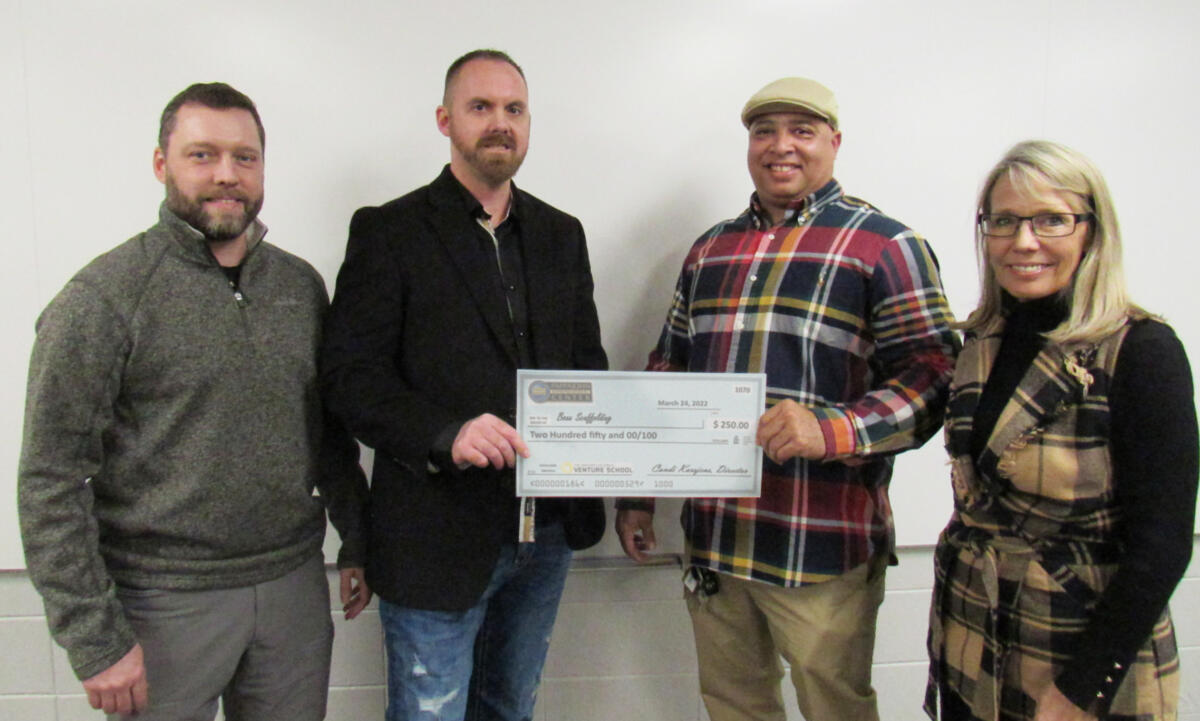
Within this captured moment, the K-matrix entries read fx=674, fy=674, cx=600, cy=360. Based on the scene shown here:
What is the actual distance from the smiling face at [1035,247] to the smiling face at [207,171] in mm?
1281

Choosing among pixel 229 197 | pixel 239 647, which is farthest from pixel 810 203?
pixel 239 647

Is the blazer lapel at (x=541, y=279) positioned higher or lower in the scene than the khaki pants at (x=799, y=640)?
higher

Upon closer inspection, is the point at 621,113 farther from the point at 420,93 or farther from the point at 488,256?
the point at 488,256

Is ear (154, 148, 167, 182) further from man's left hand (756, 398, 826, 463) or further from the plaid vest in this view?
the plaid vest

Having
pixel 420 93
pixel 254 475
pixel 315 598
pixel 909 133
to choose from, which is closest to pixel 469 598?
pixel 315 598

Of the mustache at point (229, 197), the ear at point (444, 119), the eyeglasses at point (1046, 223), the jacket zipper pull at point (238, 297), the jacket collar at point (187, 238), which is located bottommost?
the jacket zipper pull at point (238, 297)

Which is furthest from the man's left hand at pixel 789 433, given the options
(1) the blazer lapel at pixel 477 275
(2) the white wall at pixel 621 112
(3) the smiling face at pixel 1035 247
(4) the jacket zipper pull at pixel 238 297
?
(4) the jacket zipper pull at pixel 238 297

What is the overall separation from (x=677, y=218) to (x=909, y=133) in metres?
0.65

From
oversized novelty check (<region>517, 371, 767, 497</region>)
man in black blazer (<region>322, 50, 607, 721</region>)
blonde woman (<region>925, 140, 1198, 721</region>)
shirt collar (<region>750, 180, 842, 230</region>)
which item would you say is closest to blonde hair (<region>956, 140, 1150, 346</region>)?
blonde woman (<region>925, 140, 1198, 721</region>)

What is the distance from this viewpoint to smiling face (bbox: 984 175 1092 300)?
1021 mm

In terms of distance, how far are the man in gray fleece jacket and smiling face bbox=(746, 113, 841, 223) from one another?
3.10ft

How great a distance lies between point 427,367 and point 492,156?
0.43 meters

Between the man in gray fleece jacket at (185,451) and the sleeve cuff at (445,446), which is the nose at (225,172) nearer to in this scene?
the man in gray fleece jacket at (185,451)

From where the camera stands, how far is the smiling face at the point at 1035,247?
1.02 meters
